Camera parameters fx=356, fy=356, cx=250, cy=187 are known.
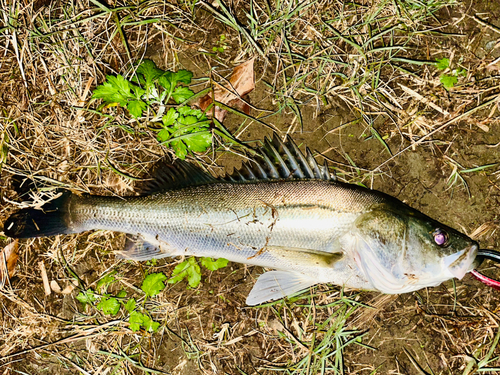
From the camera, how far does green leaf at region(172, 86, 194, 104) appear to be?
138 inches

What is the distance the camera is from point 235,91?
3584 mm

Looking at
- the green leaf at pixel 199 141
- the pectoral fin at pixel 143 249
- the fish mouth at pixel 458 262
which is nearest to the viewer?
Result: the fish mouth at pixel 458 262

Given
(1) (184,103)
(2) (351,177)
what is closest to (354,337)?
(2) (351,177)

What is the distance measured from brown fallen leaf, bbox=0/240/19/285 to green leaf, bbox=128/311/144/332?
4.46ft

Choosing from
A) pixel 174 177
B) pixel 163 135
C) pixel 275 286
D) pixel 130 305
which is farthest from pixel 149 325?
pixel 163 135

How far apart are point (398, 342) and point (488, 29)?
3.23 m

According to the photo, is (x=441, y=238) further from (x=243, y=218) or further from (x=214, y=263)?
(x=214, y=263)

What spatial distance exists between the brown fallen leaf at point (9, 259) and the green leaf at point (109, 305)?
3.32 feet

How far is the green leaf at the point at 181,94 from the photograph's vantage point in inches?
138

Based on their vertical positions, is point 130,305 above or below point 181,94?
below

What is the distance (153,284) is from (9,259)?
1.55 metres

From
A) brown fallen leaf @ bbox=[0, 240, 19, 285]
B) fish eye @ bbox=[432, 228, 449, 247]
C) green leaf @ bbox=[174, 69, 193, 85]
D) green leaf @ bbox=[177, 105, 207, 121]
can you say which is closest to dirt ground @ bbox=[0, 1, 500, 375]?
brown fallen leaf @ bbox=[0, 240, 19, 285]

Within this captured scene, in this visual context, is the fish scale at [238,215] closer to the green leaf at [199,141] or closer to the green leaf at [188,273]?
the green leaf at [188,273]

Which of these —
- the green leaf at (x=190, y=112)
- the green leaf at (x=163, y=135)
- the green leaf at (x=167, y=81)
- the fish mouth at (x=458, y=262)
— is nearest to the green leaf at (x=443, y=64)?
the fish mouth at (x=458, y=262)
